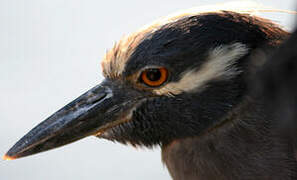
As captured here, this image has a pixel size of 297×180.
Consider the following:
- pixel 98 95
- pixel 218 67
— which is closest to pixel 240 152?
pixel 218 67

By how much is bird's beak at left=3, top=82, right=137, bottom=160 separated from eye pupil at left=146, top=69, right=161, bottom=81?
0.14 meters

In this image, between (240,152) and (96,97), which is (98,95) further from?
(240,152)

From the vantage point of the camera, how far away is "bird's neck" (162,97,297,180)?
2.00 meters

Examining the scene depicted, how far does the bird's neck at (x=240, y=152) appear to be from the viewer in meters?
2.00

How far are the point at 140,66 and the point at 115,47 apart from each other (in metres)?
0.26

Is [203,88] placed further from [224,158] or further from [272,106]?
[272,106]

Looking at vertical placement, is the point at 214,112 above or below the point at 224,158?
above

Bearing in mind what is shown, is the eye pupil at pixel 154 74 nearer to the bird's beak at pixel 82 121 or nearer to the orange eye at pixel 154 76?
the orange eye at pixel 154 76

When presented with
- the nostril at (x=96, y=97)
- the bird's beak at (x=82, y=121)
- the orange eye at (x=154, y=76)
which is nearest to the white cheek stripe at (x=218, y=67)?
the orange eye at (x=154, y=76)

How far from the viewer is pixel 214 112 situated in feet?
6.95

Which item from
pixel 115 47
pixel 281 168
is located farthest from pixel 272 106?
pixel 115 47

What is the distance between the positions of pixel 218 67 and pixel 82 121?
691mm

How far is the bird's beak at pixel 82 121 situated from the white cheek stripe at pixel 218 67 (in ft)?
1.01

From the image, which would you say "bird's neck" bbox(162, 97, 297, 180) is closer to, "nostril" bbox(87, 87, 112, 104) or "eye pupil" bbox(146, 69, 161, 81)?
"eye pupil" bbox(146, 69, 161, 81)
